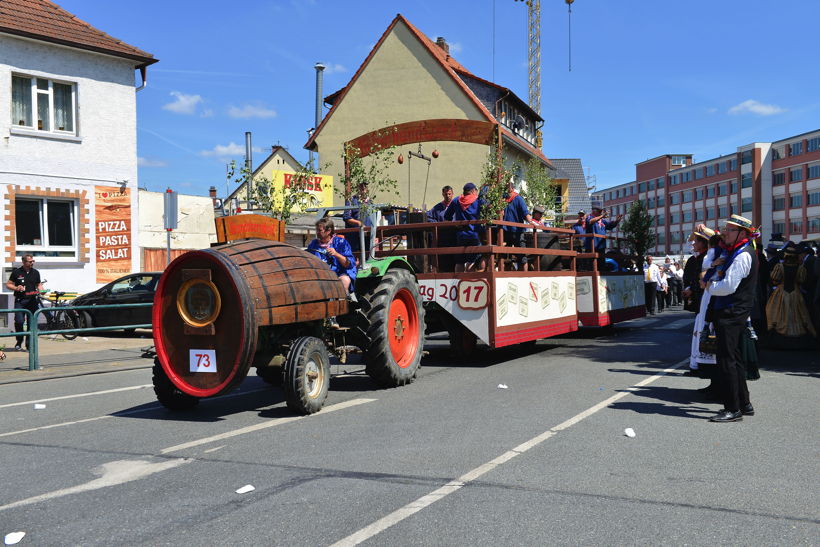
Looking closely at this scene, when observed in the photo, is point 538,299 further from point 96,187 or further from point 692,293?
point 96,187

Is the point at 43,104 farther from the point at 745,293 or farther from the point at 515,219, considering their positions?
the point at 745,293

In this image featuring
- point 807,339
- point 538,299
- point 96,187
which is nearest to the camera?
point 538,299

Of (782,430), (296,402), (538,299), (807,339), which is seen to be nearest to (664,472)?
(782,430)

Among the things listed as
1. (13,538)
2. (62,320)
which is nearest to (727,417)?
(13,538)

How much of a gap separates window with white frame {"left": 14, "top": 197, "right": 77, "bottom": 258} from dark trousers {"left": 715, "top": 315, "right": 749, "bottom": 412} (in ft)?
58.8

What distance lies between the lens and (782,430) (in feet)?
21.3

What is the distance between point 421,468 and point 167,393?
324 centimetres

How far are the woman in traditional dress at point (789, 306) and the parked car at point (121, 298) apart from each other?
12542 millimetres

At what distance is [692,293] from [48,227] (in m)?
16.8

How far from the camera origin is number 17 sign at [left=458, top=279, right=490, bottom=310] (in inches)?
394

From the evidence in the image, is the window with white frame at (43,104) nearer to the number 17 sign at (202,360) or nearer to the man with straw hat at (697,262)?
the number 17 sign at (202,360)

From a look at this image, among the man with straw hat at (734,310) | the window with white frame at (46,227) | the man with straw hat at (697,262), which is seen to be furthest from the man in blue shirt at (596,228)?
the window with white frame at (46,227)

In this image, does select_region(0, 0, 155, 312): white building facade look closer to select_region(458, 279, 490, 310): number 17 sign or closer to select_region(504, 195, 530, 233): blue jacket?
select_region(504, 195, 530, 233): blue jacket

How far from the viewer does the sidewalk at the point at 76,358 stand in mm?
11297
